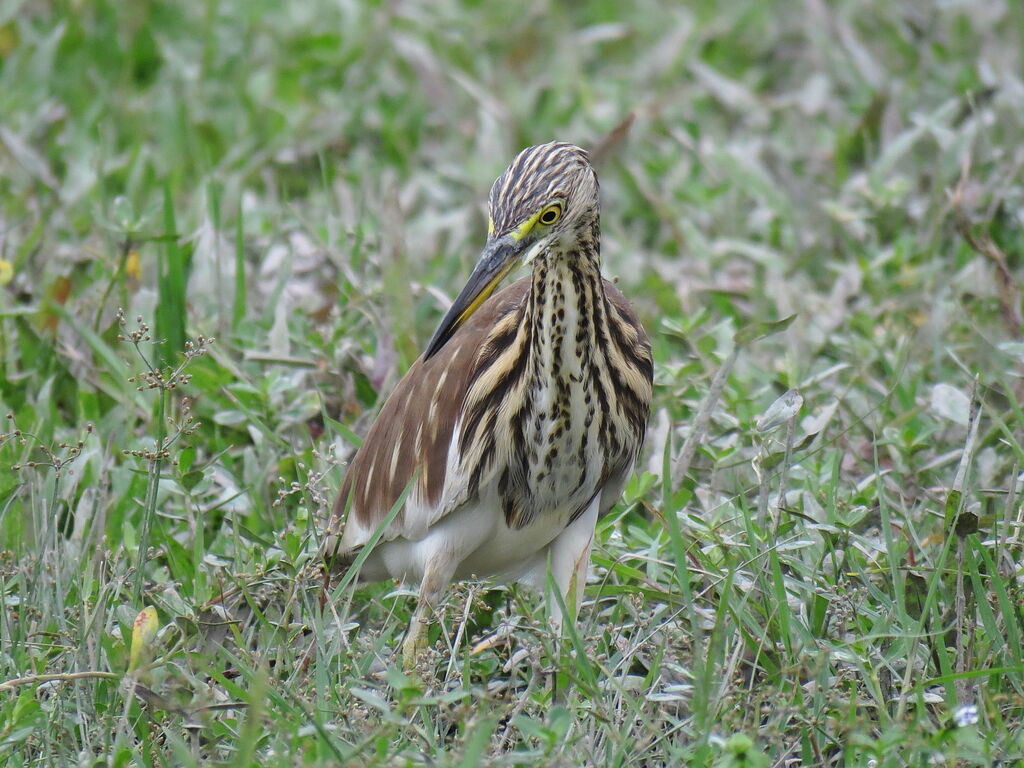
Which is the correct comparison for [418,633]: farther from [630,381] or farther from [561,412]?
[630,381]

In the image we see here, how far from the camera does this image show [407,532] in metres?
3.43

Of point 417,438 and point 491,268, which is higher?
point 491,268

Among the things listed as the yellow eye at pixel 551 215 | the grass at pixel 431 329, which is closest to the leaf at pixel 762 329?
the grass at pixel 431 329

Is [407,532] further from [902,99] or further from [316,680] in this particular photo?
[902,99]

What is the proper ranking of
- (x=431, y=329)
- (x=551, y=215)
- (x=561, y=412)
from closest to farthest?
1. (x=551, y=215)
2. (x=561, y=412)
3. (x=431, y=329)

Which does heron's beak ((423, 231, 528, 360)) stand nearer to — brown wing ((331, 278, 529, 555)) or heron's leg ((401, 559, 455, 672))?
brown wing ((331, 278, 529, 555))

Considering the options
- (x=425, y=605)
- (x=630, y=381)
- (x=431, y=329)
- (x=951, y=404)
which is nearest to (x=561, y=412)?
(x=630, y=381)

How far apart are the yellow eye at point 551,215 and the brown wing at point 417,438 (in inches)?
12.7

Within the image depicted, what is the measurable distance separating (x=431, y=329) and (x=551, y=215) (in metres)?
1.78

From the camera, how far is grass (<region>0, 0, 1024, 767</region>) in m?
2.93

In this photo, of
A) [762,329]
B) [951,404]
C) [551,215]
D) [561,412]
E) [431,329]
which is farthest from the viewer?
[431,329]

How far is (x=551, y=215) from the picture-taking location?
310 centimetres

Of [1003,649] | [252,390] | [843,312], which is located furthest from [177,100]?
[1003,649]

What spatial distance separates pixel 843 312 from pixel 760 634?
198 cm
